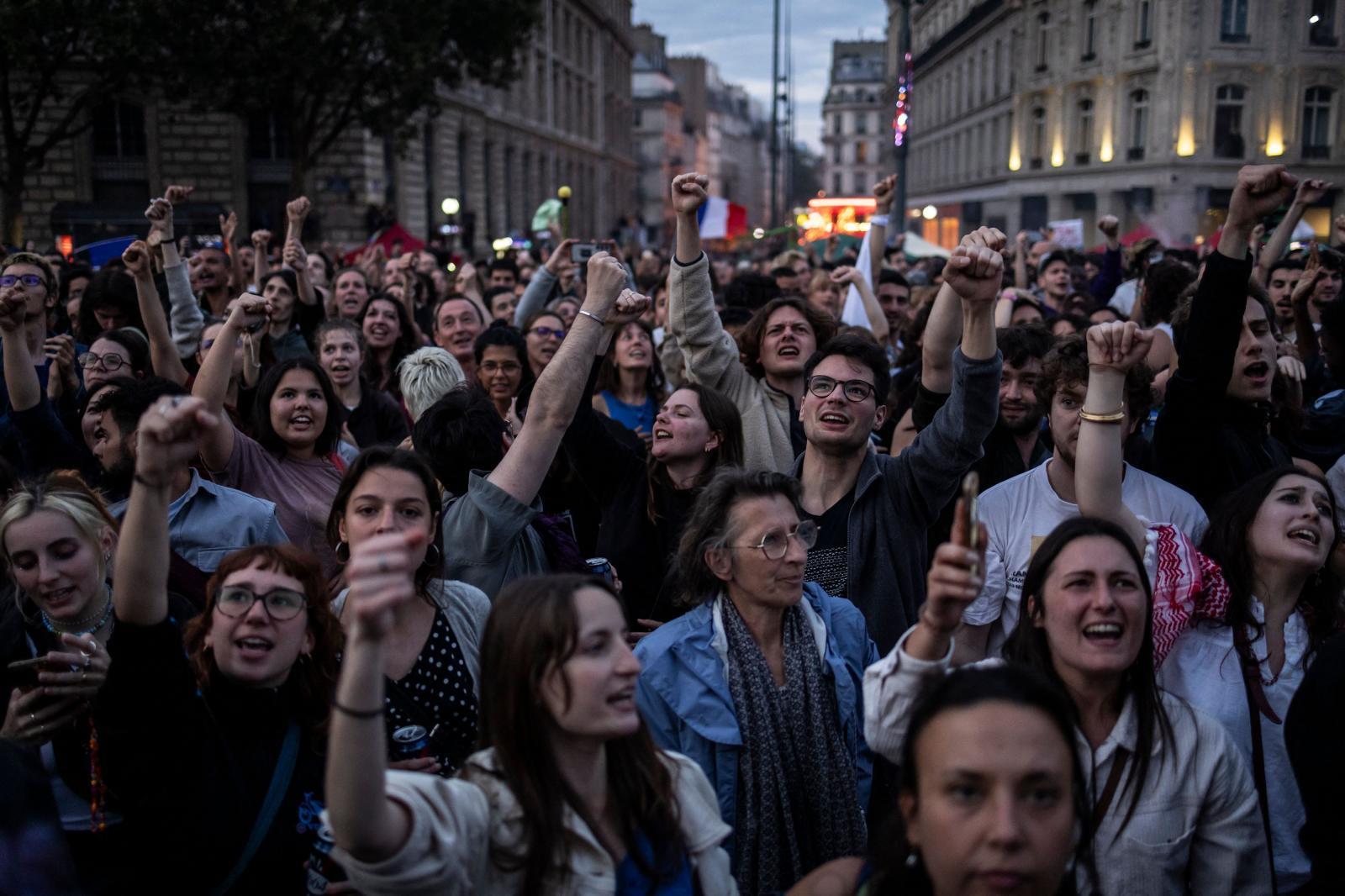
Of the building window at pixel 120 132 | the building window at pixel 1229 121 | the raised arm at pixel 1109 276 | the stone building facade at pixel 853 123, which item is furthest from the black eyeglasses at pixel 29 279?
the stone building facade at pixel 853 123

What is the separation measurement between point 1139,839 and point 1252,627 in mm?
939

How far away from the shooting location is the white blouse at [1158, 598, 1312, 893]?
10.1ft

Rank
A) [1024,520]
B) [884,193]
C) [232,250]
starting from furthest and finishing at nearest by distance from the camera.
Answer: [232,250]
[884,193]
[1024,520]

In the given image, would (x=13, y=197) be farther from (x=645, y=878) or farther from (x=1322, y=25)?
(x=1322, y=25)

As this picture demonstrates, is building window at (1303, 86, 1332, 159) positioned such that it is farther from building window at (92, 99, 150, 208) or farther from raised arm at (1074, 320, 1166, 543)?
raised arm at (1074, 320, 1166, 543)

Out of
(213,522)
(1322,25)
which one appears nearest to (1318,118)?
(1322,25)

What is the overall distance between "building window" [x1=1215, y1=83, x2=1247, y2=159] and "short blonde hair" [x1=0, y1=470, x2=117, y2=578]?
123ft

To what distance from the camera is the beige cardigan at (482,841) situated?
6.75ft

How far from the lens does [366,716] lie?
199 centimetres

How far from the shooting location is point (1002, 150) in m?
47.0

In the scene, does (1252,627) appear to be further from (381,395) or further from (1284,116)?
(1284,116)

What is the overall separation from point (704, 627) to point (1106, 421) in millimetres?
1250

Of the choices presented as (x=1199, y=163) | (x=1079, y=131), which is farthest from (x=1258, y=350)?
(x=1079, y=131)

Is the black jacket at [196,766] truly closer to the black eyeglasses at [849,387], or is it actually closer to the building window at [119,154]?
the black eyeglasses at [849,387]
